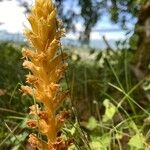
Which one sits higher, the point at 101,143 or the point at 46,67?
the point at 46,67

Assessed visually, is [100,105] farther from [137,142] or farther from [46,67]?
[46,67]

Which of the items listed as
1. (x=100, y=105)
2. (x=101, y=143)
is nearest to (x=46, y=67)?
(x=101, y=143)

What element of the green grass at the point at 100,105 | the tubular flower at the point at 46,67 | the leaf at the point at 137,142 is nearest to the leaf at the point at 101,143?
the green grass at the point at 100,105

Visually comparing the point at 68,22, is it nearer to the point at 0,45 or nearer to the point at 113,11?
the point at 0,45

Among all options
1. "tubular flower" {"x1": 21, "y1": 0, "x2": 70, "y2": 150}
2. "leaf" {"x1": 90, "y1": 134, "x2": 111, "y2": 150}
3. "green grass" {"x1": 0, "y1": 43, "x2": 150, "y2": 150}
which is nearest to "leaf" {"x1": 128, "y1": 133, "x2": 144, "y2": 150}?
"green grass" {"x1": 0, "y1": 43, "x2": 150, "y2": 150}

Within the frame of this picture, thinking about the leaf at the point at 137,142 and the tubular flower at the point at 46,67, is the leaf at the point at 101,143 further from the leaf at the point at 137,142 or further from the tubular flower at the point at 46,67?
the tubular flower at the point at 46,67

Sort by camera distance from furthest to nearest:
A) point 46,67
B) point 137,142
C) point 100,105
Answer: point 100,105
point 137,142
point 46,67

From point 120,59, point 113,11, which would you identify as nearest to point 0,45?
point 120,59

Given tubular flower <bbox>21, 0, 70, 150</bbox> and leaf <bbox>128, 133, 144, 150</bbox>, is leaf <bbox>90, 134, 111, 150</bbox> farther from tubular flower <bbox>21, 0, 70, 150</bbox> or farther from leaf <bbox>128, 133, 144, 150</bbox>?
tubular flower <bbox>21, 0, 70, 150</bbox>
